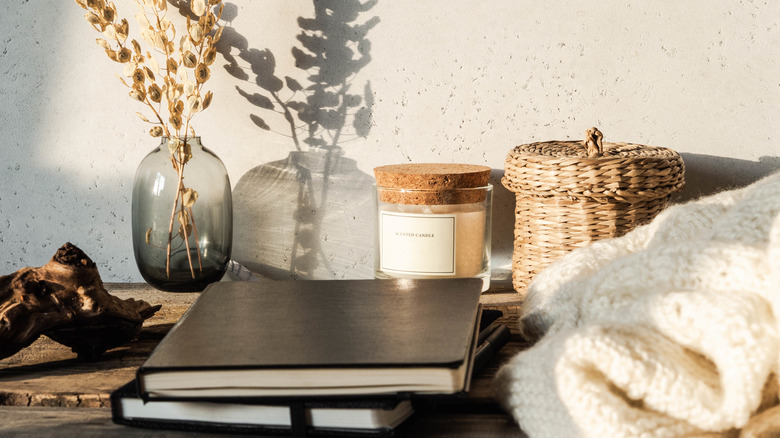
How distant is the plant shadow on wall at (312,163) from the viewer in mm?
892

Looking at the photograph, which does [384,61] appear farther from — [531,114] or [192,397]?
[192,397]

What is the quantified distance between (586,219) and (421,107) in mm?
261

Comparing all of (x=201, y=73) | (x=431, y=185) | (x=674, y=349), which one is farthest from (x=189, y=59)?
(x=674, y=349)

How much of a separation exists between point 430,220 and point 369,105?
210 mm

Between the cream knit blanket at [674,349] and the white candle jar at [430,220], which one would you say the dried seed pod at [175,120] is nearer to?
the white candle jar at [430,220]

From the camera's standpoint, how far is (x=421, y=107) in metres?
0.89

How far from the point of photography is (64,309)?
0.63m

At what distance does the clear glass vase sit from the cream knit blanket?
489 mm

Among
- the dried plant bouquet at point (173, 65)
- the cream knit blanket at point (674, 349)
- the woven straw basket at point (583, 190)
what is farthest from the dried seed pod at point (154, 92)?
the cream knit blanket at point (674, 349)

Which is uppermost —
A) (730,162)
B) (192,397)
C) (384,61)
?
(384,61)

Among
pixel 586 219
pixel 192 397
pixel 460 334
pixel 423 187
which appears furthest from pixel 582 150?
pixel 192 397

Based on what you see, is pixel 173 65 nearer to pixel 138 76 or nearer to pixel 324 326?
pixel 138 76

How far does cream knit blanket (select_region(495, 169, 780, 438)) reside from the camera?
41 centimetres

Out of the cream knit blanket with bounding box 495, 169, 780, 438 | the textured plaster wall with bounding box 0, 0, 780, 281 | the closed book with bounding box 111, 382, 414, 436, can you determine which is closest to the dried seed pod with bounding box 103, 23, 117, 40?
the textured plaster wall with bounding box 0, 0, 780, 281
